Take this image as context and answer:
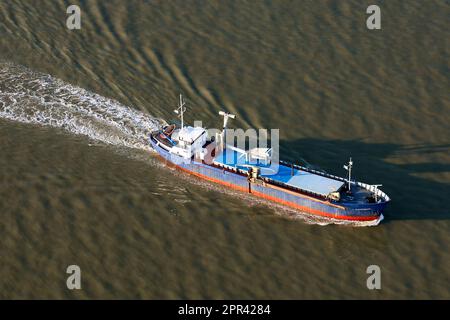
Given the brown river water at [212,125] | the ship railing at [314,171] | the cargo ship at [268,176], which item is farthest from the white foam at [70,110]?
the ship railing at [314,171]

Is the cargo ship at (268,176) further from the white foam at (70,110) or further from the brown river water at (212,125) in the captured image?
the white foam at (70,110)

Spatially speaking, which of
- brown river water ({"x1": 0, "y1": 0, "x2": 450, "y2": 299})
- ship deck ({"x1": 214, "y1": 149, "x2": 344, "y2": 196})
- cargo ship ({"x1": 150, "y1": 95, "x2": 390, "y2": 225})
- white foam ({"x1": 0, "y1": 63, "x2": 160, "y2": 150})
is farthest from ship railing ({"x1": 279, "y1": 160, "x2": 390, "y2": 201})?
white foam ({"x1": 0, "y1": 63, "x2": 160, "y2": 150})

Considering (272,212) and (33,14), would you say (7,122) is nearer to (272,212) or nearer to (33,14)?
(33,14)

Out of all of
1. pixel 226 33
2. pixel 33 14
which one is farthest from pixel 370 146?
pixel 33 14

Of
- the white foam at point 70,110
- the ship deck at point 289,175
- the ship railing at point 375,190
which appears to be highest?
the white foam at point 70,110

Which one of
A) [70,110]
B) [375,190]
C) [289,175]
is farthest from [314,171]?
[70,110]

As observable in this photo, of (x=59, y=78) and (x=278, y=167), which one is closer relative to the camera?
(x=278, y=167)

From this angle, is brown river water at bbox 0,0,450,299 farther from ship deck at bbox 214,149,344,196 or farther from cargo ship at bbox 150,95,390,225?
ship deck at bbox 214,149,344,196
